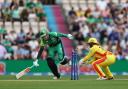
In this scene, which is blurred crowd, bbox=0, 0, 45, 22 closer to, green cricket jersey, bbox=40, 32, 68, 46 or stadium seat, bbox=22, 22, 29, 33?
stadium seat, bbox=22, 22, 29, 33

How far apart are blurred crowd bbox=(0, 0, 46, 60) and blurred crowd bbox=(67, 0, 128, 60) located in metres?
1.98

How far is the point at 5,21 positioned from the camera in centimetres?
3594

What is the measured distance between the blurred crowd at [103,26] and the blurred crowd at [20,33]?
78.1 inches

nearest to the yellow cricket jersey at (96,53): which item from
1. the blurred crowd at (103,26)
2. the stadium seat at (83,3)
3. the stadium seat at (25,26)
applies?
the blurred crowd at (103,26)

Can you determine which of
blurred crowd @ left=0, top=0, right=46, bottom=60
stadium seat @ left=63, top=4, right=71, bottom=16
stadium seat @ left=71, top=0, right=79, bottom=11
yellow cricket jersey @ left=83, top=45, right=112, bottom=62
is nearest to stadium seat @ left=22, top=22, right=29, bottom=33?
blurred crowd @ left=0, top=0, right=46, bottom=60

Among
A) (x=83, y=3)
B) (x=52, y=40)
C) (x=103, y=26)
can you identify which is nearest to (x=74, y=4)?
(x=83, y=3)

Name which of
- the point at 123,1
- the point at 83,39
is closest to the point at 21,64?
the point at 83,39

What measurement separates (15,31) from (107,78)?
36.5 ft

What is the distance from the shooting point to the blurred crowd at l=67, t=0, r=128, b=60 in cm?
3644

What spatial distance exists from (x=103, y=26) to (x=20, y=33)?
16.7 feet

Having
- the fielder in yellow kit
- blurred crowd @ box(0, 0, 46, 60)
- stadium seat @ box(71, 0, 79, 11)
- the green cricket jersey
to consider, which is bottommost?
the fielder in yellow kit

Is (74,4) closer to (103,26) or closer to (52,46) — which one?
(103,26)

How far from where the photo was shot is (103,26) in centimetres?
3762

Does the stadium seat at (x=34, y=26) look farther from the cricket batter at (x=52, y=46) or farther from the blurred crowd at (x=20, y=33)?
the cricket batter at (x=52, y=46)
